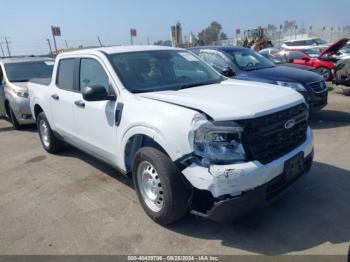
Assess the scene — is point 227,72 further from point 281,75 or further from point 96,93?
point 96,93

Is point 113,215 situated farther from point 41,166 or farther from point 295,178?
point 41,166

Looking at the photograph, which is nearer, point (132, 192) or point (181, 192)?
point (181, 192)

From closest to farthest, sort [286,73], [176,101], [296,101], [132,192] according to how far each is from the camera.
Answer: [176,101] → [296,101] → [132,192] → [286,73]

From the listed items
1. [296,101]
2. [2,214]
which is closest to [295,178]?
[296,101]

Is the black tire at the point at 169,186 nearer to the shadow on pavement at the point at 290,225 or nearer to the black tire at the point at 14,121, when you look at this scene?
the shadow on pavement at the point at 290,225

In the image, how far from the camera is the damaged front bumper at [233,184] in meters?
2.91

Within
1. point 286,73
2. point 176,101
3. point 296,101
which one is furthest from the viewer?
point 286,73

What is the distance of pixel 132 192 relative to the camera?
A: 14.8ft

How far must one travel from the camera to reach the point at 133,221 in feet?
12.4

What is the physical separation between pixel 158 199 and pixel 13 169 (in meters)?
3.44

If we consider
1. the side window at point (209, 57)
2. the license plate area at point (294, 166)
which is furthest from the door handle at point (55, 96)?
the side window at point (209, 57)

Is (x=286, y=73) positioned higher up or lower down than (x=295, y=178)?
higher up

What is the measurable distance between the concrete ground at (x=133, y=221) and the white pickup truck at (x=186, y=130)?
33 centimetres

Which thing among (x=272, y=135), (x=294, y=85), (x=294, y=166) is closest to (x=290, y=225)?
(x=294, y=166)
